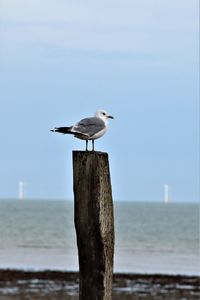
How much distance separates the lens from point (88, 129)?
842 cm

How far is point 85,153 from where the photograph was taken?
284 inches

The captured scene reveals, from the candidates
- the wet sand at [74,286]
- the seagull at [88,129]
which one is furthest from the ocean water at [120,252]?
the seagull at [88,129]

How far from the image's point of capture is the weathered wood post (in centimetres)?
716

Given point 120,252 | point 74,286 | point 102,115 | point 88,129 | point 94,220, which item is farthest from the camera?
point 120,252

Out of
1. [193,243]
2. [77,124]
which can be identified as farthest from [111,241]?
[193,243]

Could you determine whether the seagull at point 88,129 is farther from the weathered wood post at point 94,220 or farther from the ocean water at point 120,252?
the ocean water at point 120,252

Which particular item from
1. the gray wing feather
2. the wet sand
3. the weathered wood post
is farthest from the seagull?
the wet sand

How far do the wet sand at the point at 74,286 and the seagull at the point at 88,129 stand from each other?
17783 millimetres

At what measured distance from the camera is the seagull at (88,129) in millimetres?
8188

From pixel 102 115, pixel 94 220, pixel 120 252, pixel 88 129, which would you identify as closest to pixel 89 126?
pixel 88 129

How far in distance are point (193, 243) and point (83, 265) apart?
2714 inches

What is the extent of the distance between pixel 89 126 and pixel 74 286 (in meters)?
22.9

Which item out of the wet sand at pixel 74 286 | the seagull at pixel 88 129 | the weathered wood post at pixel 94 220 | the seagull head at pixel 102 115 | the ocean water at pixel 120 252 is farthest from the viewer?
the ocean water at pixel 120 252

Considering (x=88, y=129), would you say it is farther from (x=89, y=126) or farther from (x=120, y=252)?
(x=120, y=252)
